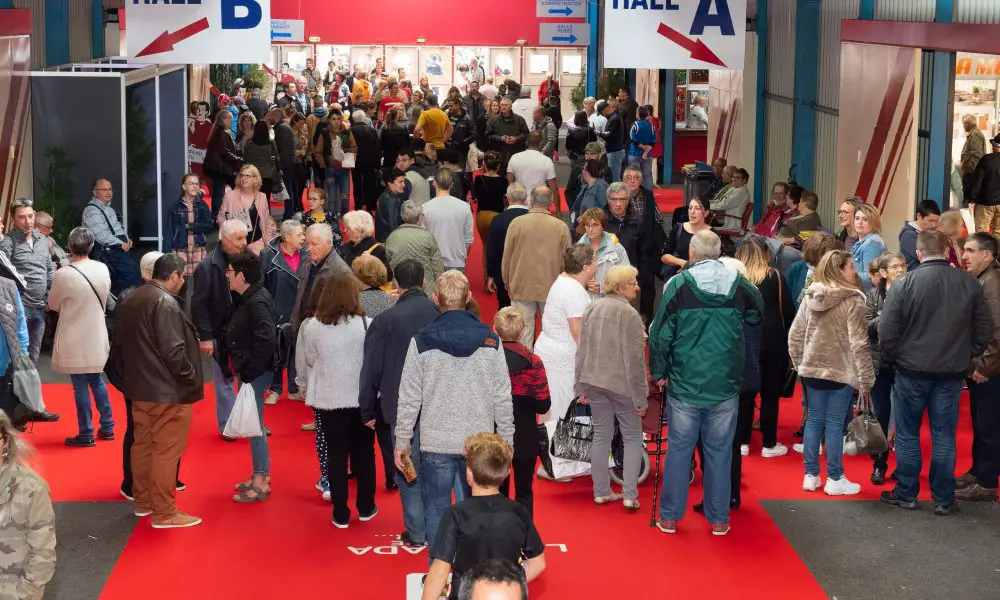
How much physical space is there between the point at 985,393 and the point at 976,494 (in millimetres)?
592

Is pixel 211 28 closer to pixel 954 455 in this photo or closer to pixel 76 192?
pixel 76 192

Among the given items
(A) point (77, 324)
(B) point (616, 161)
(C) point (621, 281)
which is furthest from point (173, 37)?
(B) point (616, 161)

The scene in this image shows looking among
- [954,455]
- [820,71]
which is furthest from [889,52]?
[954,455]

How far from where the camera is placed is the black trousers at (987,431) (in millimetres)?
7746

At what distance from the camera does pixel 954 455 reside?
748cm

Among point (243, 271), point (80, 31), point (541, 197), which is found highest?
point (80, 31)

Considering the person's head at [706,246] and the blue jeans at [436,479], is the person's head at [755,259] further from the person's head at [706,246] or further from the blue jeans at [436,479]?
the blue jeans at [436,479]

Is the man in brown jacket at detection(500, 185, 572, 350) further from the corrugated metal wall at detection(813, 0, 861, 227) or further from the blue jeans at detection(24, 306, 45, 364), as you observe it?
the corrugated metal wall at detection(813, 0, 861, 227)

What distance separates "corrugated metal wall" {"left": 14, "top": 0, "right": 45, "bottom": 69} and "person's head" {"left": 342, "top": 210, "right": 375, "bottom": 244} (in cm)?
696

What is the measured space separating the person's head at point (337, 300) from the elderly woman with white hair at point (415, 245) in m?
2.42

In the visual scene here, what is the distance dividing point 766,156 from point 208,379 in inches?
354

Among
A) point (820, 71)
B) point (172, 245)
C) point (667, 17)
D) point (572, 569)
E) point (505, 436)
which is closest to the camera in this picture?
point (505, 436)

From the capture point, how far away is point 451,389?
6.01 meters

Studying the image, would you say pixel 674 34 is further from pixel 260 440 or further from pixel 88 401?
pixel 88 401
